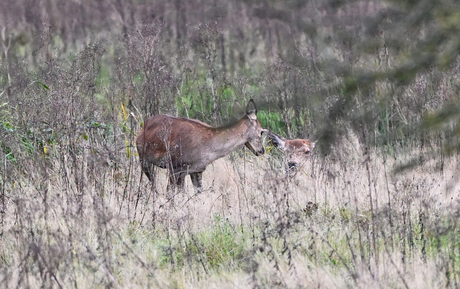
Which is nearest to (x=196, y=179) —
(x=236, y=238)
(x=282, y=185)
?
(x=282, y=185)

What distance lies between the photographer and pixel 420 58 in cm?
356

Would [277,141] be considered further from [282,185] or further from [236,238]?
[236,238]

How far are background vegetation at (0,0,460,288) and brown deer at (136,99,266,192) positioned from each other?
0.34 m

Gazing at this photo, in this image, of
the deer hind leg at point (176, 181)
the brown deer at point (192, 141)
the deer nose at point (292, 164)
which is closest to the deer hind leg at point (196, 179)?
the brown deer at point (192, 141)

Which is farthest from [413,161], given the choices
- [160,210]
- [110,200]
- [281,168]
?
[281,168]

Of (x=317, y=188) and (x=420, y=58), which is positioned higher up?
(x=420, y=58)

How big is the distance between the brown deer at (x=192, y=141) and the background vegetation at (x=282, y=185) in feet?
1.11

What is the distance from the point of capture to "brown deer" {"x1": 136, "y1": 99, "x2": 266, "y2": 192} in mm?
7859

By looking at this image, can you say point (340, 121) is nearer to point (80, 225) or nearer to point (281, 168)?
point (80, 225)

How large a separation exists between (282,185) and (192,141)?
1.50 meters

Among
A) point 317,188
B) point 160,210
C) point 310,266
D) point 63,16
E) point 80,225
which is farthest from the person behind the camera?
point 63,16

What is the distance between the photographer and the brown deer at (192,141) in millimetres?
7859

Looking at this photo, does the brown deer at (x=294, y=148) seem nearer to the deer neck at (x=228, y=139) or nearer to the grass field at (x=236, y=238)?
the deer neck at (x=228, y=139)

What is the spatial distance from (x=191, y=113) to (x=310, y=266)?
6.98 m
